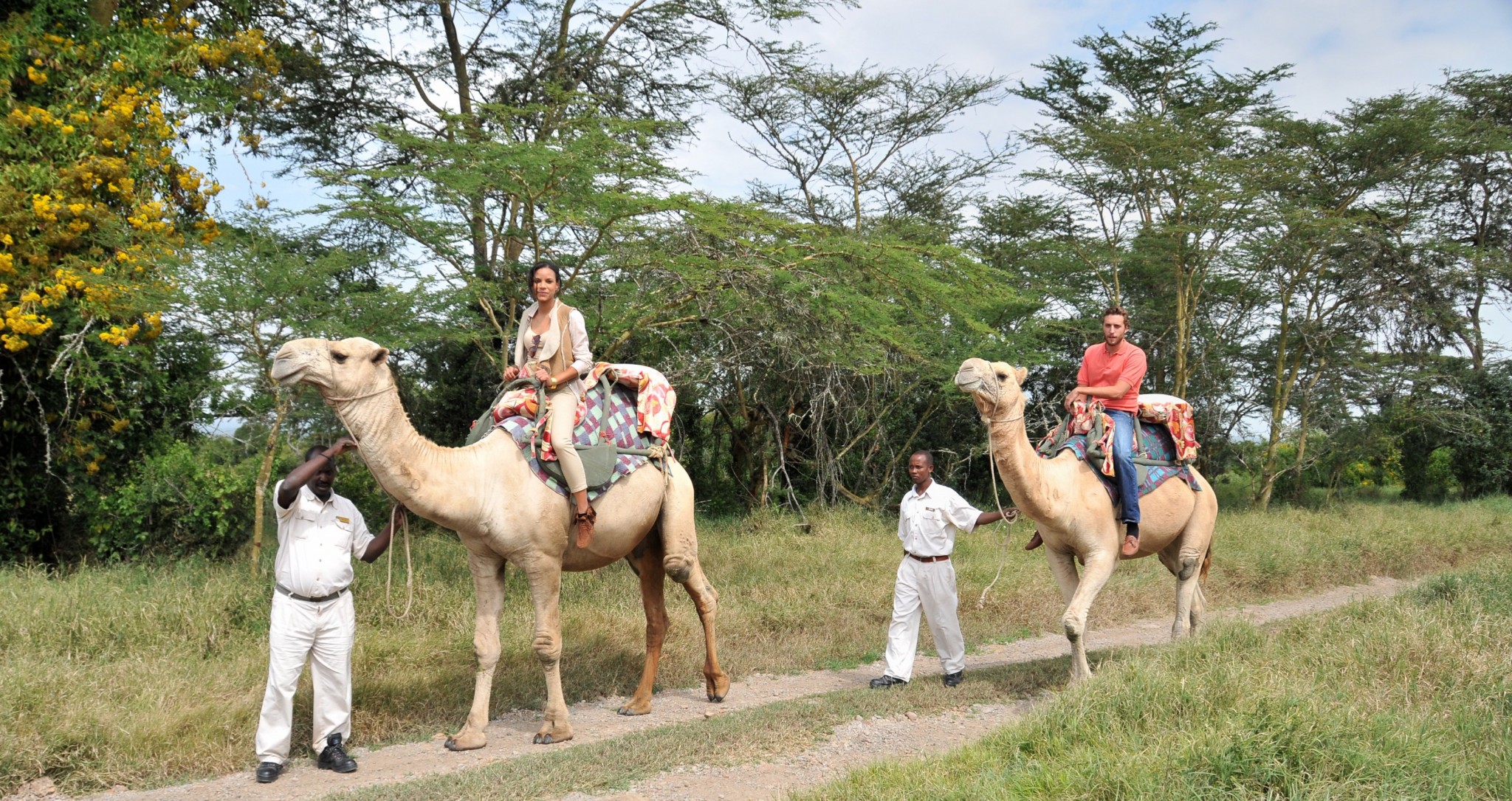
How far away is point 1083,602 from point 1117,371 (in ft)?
5.25

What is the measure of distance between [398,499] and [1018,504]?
12.2 feet

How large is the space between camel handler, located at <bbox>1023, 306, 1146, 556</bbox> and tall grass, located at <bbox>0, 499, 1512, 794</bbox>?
2.47 meters

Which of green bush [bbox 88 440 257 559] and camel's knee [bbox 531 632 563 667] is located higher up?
green bush [bbox 88 440 257 559]

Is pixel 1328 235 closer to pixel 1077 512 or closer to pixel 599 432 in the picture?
pixel 1077 512

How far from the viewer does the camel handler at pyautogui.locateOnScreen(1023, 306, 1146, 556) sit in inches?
263

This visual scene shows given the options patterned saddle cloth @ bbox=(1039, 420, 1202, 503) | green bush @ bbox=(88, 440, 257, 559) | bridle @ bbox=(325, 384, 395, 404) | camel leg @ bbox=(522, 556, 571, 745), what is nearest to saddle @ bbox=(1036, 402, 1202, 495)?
patterned saddle cloth @ bbox=(1039, 420, 1202, 503)

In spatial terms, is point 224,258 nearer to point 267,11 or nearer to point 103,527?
point 103,527

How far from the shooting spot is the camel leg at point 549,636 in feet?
19.0

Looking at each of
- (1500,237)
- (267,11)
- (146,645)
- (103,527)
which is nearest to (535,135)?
(267,11)

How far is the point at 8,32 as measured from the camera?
31.7ft

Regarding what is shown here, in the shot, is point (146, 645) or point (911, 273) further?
point (911, 273)

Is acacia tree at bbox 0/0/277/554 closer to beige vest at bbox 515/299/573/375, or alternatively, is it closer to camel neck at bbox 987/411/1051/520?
beige vest at bbox 515/299/573/375

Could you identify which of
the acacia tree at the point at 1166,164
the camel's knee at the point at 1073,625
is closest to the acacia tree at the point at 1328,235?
the acacia tree at the point at 1166,164

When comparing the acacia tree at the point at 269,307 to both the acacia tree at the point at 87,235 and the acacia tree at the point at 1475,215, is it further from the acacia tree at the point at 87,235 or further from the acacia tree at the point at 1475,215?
the acacia tree at the point at 1475,215
